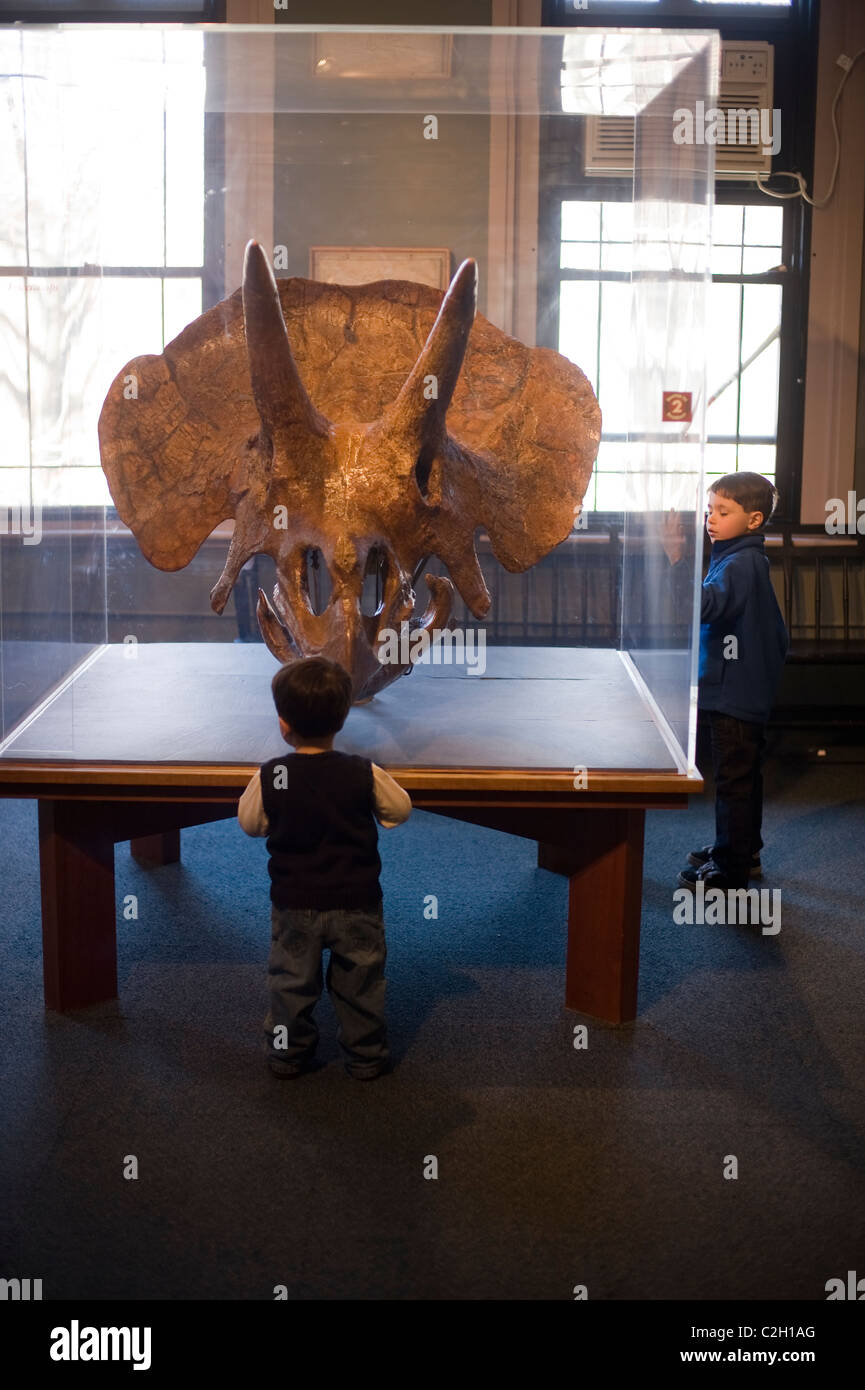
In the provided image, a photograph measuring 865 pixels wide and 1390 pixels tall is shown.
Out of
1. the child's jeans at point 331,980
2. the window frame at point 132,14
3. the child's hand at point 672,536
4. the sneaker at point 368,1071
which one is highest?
the window frame at point 132,14

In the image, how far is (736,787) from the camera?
4.53 metres

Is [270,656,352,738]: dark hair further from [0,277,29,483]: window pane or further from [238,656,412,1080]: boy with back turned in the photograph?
[0,277,29,483]: window pane

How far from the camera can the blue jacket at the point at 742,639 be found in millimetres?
4477

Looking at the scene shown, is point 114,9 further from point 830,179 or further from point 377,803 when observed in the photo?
point 377,803

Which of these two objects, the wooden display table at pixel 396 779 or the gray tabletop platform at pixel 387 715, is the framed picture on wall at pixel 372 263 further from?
the wooden display table at pixel 396 779

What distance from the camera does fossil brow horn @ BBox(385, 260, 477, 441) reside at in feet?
10.4

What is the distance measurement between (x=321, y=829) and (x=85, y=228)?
→ 2385mm

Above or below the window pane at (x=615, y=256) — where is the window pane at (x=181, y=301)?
below

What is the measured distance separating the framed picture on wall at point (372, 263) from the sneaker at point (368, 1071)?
251cm

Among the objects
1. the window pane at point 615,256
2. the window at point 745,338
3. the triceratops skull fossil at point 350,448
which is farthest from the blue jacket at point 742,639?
the window at point 745,338

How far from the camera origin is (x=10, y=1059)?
3.27 m

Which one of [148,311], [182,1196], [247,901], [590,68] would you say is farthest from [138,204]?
[182,1196]

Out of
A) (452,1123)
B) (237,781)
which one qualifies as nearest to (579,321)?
(237,781)

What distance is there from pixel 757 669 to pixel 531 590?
2.77 ft
